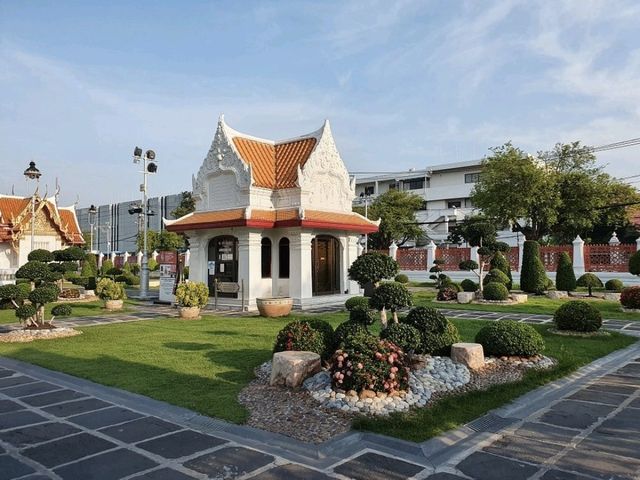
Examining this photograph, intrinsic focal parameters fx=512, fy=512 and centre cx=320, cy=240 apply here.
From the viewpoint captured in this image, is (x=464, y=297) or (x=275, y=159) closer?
(x=464, y=297)

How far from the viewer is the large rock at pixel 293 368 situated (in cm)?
661

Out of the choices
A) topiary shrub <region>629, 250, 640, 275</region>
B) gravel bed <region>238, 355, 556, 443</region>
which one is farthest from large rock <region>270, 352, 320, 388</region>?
topiary shrub <region>629, 250, 640, 275</region>

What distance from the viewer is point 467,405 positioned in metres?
5.93

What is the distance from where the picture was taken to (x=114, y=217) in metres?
76.0

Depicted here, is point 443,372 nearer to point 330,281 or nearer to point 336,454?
point 336,454

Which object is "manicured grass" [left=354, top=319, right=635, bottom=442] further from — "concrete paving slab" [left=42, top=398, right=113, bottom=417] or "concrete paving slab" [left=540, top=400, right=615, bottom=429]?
"concrete paving slab" [left=42, top=398, right=113, bottom=417]

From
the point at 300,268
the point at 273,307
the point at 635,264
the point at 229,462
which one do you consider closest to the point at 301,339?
the point at 229,462

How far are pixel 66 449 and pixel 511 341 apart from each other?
613 cm

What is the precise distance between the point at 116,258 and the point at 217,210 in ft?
114

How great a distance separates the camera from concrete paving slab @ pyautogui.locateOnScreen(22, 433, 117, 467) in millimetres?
4504

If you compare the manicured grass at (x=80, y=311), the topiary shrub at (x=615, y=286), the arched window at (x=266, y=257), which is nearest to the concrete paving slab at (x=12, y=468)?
the manicured grass at (x=80, y=311)

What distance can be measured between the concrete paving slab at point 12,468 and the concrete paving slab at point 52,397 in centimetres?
178

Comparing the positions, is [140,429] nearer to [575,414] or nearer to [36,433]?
[36,433]

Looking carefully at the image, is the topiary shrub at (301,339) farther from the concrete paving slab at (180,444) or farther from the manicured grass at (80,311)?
the manicured grass at (80,311)
